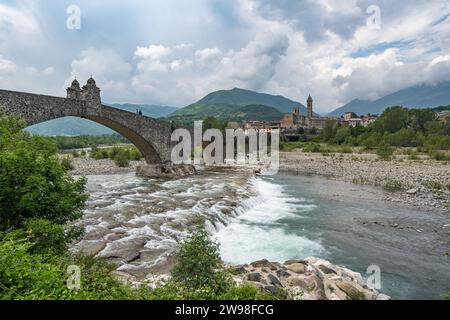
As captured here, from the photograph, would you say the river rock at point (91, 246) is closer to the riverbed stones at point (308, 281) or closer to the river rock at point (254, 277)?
the riverbed stones at point (308, 281)

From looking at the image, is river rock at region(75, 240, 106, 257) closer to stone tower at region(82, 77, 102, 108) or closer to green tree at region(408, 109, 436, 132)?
stone tower at region(82, 77, 102, 108)

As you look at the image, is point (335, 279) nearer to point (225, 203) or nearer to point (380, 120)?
point (225, 203)

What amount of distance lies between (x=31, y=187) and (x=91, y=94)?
19337 millimetres

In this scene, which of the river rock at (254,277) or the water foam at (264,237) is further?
the water foam at (264,237)

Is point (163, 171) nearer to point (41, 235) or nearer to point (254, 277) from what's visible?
point (41, 235)

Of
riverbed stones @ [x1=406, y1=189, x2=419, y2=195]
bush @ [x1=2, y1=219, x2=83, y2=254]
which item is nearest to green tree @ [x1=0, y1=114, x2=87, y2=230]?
bush @ [x1=2, y1=219, x2=83, y2=254]

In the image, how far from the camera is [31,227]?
21.5ft

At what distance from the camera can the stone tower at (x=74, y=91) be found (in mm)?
23094

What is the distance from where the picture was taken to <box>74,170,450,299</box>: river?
1002 centimetres

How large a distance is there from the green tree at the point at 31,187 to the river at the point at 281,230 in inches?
115

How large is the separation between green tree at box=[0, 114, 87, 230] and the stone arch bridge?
1096 centimetres

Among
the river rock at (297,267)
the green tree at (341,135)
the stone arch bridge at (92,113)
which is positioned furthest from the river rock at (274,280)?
the green tree at (341,135)

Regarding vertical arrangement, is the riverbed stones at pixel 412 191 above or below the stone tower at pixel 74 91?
below
